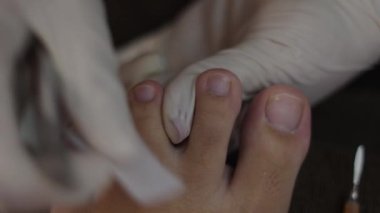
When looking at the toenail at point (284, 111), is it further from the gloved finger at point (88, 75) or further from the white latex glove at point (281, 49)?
the gloved finger at point (88, 75)

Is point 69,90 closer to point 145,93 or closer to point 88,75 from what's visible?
point 88,75

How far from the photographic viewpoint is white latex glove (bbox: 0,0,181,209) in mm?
380

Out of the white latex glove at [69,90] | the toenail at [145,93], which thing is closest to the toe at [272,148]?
the toenail at [145,93]

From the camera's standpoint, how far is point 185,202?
0.72 meters

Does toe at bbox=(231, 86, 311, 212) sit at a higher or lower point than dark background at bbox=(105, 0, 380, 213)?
higher

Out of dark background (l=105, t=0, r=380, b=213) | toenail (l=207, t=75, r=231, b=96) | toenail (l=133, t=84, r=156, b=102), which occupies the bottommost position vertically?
dark background (l=105, t=0, r=380, b=213)

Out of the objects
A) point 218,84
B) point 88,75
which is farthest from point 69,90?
point 218,84

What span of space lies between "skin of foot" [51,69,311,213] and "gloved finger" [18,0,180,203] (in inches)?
10.8

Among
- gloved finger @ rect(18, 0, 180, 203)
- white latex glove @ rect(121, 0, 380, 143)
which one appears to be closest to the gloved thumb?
white latex glove @ rect(121, 0, 380, 143)

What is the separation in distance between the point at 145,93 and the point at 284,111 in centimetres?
14

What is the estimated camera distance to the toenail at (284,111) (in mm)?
682

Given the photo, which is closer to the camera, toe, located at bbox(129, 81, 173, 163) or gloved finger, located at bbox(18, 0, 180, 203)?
gloved finger, located at bbox(18, 0, 180, 203)

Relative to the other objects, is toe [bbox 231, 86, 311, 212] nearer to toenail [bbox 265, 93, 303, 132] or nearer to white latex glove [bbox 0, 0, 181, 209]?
toenail [bbox 265, 93, 303, 132]

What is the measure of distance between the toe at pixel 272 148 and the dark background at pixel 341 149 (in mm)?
31
